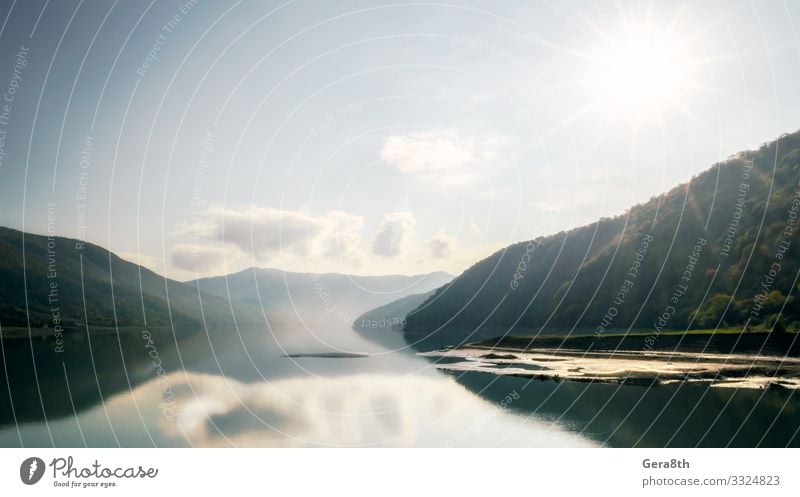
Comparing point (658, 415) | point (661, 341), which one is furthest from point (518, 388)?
point (661, 341)

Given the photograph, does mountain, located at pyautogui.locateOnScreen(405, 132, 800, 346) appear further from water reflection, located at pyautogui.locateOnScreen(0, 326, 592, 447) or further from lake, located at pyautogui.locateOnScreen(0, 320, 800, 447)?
water reflection, located at pyautogui.locateOnScreen(0, 326, 592, 447)

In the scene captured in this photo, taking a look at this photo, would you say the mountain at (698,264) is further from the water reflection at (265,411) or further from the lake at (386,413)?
the water reflection at (265,411)

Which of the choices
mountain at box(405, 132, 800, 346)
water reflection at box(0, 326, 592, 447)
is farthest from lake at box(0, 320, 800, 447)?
mountain at box(405, 132, 800, 346)

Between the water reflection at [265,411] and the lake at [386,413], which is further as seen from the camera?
the water reflection at [265,411]

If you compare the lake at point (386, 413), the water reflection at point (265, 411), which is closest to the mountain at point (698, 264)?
the lake at point (386, 413)

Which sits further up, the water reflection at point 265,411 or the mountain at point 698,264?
the mountain at point 698,264

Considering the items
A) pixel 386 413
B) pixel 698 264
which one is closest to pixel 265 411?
pixel 386 413

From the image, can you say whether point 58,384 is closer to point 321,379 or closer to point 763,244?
point 321,379
